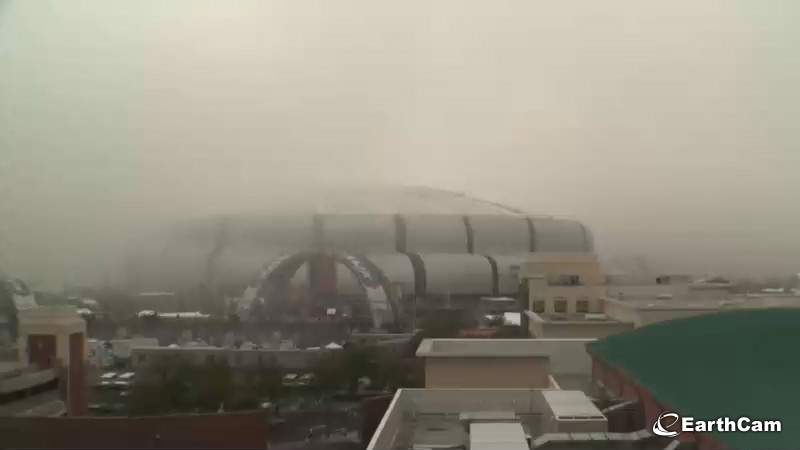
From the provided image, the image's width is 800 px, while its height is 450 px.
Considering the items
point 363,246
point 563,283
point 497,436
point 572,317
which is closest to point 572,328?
point 572,317

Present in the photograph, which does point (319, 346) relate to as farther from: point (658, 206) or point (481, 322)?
point (658, 206)

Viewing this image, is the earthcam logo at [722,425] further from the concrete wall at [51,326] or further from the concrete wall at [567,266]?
the concrete wall at [51,326]

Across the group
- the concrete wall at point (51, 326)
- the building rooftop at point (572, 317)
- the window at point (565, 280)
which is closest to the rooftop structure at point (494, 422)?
the building rooftop at point (572, 317)

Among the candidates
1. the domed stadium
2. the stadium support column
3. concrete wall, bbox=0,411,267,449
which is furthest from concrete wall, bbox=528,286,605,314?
concrete wall, bbox=0,411,267,449

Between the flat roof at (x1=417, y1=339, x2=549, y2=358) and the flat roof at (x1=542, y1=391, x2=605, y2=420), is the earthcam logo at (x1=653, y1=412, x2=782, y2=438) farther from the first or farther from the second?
the flat roof at (x1=417, y1=339, x2=549, y2=358)

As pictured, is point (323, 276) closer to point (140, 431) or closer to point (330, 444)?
point (330, 444)
